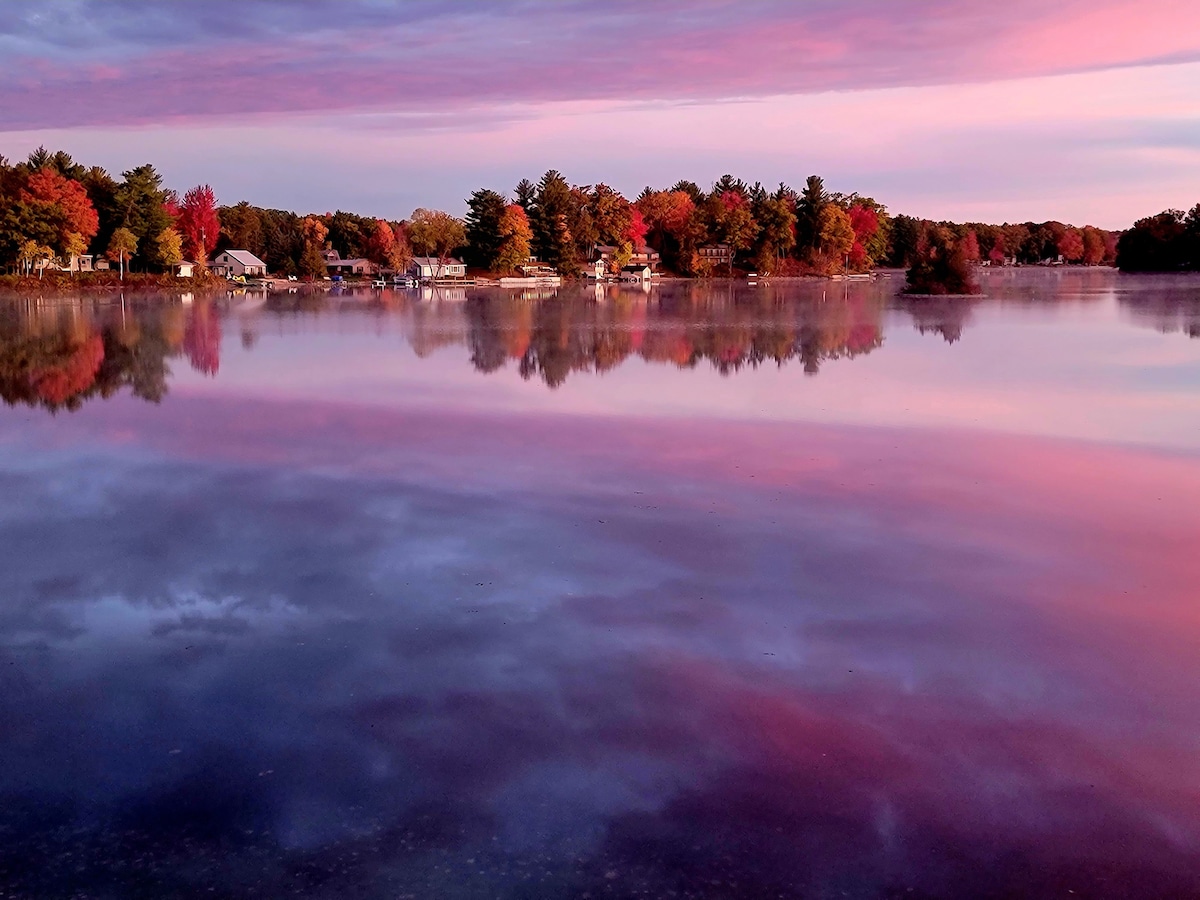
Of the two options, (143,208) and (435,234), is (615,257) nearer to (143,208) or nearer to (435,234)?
(435,234)

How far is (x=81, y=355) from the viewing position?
30562 millimetres

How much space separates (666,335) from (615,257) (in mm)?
101350

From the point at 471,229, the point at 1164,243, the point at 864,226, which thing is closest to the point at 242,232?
the point at 471,229

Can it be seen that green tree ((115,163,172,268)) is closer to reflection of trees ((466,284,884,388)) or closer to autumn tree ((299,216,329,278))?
autumn tree ((299,216,329,278))

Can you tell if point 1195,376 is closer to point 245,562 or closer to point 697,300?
point 245,562

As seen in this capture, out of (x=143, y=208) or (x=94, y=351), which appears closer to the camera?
(x=94, y=351)

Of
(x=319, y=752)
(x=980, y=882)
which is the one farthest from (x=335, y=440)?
(x=980, y=882)

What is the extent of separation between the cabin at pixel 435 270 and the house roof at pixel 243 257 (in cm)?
1746

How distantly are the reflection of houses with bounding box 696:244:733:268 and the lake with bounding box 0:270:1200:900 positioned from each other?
131516 mm

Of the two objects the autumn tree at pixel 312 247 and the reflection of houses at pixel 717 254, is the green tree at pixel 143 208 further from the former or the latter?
the reflection of houses at pixel 717 254

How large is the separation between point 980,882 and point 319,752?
12.7ft

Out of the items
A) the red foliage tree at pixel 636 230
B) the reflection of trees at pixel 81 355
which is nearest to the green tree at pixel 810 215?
the red foliage tree at pixel 636 230

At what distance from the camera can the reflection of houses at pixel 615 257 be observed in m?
138

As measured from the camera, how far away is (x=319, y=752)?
684 cm
